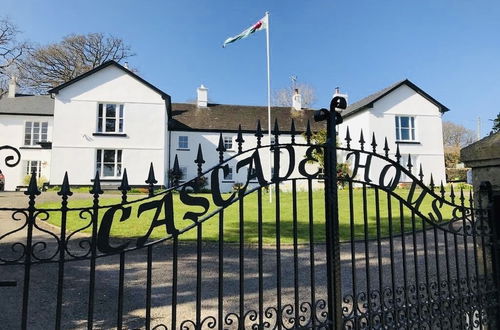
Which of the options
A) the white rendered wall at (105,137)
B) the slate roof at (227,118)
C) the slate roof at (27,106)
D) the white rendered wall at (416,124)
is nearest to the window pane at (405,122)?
the white rendered wall at (416,124)

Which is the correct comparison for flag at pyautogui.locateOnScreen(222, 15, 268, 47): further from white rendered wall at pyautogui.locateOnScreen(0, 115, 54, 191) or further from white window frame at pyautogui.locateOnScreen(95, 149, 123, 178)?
white rendered wall at pyautogui.locateOnScreen(0, 115, 54, 191)

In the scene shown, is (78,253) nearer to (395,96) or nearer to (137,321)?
(137,321)

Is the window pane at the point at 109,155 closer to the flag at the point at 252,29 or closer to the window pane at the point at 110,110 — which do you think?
the window pane at the point at 110,110

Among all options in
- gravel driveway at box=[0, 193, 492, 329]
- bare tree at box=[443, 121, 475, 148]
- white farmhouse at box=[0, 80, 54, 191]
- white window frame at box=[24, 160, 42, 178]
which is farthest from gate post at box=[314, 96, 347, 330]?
bare tree at box=[443, 121, 475, 148]

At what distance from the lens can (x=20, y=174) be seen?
26.0 metres

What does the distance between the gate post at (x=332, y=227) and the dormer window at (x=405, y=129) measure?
82.7 ft

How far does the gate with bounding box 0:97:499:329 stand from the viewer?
2246 millimetres

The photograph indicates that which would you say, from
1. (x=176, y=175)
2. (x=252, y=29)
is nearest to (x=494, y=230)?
(x=176, y=175)

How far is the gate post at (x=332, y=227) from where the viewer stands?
8.80ft

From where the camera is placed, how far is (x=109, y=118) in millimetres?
22844

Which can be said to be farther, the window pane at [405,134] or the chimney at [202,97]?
the chimney at [202,97]

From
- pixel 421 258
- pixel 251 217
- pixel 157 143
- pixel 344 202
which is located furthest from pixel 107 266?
pixel 157 143

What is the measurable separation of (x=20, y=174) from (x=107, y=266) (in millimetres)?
24837

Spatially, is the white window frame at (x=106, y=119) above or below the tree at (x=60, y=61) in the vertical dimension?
below
